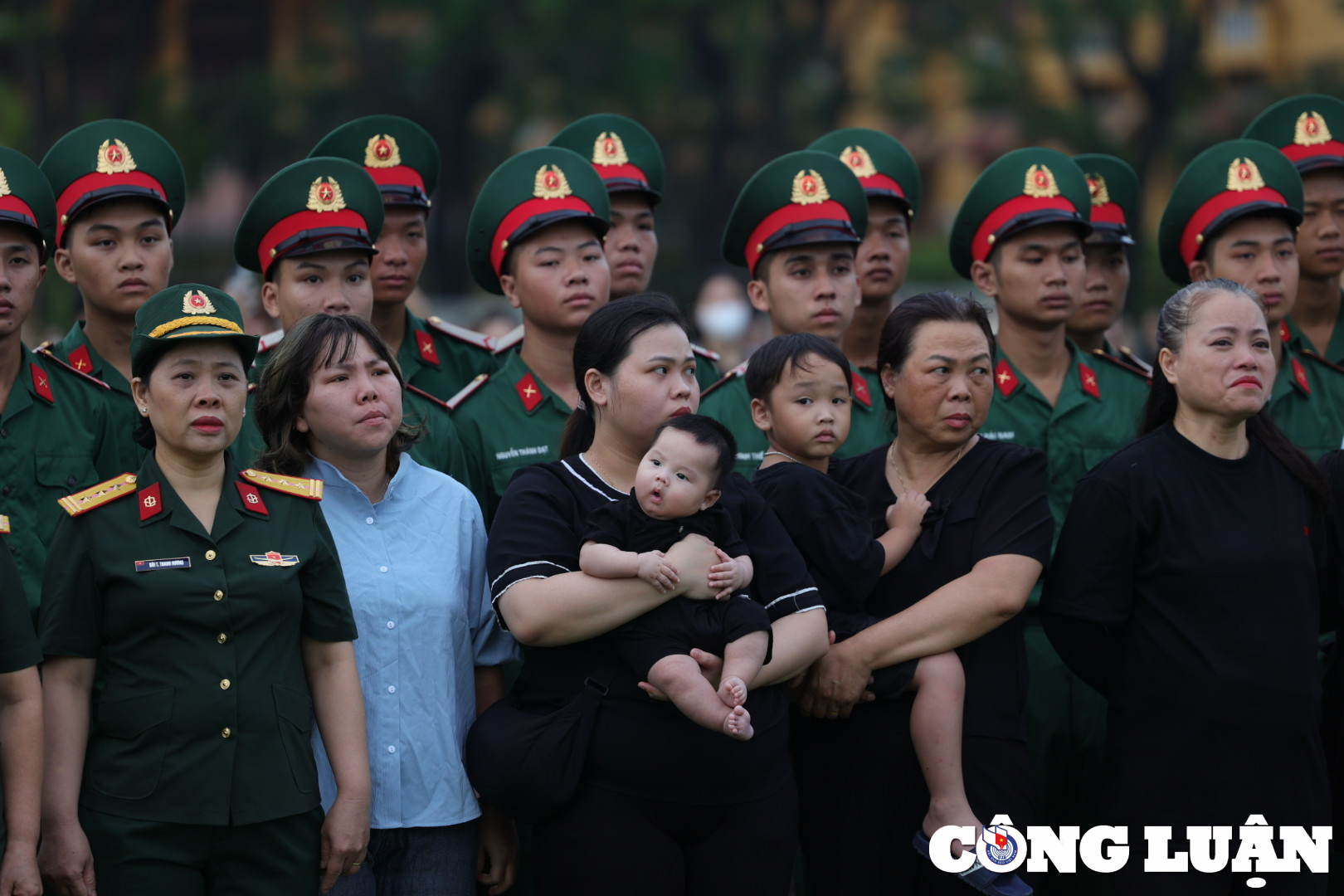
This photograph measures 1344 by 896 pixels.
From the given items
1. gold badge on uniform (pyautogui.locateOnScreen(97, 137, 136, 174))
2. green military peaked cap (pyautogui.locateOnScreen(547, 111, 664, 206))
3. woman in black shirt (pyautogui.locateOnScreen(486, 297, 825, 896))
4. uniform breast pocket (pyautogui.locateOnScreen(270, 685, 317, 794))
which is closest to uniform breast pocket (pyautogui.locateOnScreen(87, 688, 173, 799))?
uniform breast pocket (pyautogui.locateOnScreen(270, 685, 317, 794))

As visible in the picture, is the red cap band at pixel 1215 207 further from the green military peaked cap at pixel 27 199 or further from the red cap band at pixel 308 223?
the green military peaked cap at pixel 27 199

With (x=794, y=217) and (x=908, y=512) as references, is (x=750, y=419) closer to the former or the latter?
(x=794, y=217)

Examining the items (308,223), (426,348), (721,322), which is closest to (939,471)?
(308,223)

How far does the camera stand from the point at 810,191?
224 inches

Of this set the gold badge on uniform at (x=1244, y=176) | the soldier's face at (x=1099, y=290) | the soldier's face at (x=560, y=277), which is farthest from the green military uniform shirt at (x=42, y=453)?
the gold badge on uniform at (x=1244, y=176)

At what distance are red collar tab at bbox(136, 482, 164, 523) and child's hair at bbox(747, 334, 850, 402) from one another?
162cm

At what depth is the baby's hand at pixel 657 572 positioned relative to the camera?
3.60 metres

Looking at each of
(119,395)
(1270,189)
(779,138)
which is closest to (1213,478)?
(1270,189)

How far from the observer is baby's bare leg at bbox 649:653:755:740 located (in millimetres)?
3482

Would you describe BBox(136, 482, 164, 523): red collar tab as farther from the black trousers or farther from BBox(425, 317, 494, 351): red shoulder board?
BBox(425, 317, 494, 351): red shoulder board

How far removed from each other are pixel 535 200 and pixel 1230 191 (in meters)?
2.57

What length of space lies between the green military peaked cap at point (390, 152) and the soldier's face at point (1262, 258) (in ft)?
10.0

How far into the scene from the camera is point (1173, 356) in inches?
167

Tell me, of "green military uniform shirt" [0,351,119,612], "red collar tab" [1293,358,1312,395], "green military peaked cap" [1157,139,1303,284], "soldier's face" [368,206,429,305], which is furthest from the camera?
"soldier's face" [368,206,429,305]
